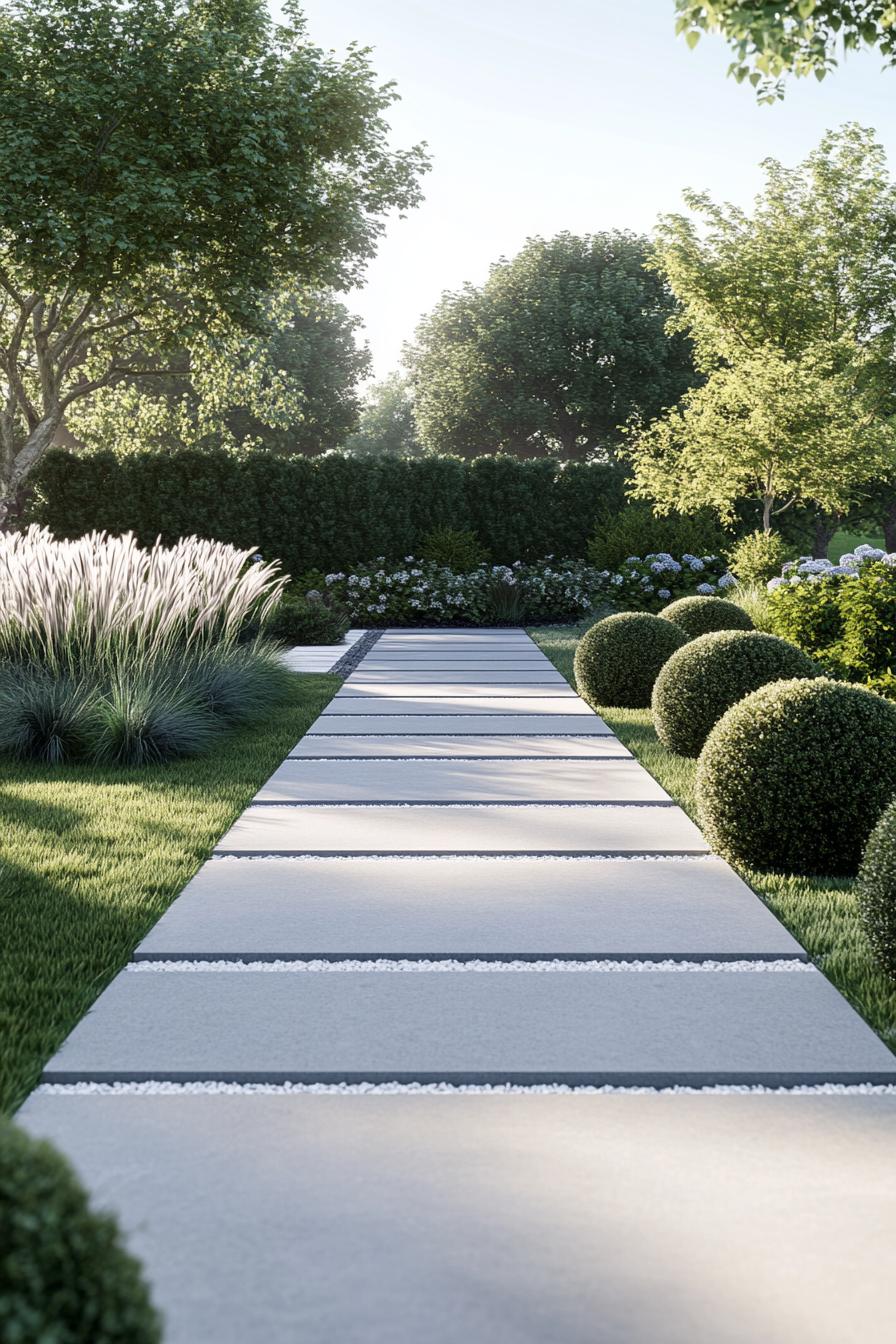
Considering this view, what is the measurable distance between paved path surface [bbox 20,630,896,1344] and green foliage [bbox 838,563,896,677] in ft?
12.9

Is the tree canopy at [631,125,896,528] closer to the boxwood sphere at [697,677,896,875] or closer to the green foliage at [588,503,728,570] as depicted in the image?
the green foliage at [588,503,728,570]

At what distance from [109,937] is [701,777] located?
2470mm

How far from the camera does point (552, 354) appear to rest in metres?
33.3

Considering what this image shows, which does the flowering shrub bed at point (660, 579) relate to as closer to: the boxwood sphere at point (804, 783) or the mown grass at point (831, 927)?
the mown grass at point (831, 927)

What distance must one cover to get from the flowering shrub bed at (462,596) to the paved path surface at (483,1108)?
38.5 ft

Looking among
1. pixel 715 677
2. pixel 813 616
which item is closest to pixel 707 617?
pixel 813 616

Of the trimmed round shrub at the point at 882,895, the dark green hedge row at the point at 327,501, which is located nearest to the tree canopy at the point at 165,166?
the dark green hedge row at the point at 327,501

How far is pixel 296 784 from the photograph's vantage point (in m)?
6.02

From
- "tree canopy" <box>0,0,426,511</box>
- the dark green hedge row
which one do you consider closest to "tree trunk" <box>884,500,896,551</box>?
the dark green hedge row

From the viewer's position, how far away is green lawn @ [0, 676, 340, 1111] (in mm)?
3053

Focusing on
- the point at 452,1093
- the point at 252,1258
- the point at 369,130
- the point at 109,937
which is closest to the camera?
the point at 252,1258

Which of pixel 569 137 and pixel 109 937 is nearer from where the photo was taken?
pixel 109 937

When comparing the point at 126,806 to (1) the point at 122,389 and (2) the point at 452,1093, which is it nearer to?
(2) the point at 452,1093

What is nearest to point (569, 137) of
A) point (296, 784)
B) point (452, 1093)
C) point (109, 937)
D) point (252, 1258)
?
point (296, 784)
